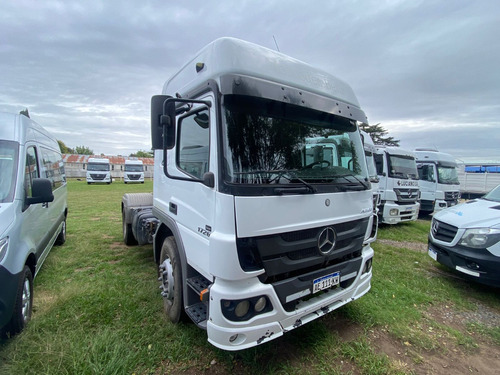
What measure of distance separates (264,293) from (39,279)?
3938 mm

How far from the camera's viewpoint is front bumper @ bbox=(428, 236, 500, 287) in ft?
11.8

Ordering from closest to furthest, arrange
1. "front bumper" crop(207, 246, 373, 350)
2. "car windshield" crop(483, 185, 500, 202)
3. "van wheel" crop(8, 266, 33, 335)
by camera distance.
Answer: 1. "front bumper" crop(207, 246, 373, 350)
2. "van wheel" crop(8, 266, 33, 335)
3. "car windshield" crop(483, 185, 500, 202)

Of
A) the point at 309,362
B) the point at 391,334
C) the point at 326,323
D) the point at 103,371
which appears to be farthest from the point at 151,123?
the point at 391,334

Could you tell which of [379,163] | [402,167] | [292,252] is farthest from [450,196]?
[292,252]

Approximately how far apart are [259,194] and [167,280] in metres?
1.78

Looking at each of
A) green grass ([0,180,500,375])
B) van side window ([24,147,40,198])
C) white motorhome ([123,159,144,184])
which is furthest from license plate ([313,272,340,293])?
white motorhome ([123,159,144,184])

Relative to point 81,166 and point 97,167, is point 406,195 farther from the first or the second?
point 81,166

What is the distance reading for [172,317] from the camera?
291cm

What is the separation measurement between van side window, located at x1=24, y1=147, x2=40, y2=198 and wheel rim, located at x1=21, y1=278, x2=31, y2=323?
3.42 feet

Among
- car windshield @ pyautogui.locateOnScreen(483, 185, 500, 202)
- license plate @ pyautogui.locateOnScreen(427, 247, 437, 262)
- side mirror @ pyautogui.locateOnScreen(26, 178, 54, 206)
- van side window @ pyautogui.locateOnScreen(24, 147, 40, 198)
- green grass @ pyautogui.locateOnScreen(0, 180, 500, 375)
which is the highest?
van side window @ pyautogui.locateOnScreen(24, 147, 40, 198)

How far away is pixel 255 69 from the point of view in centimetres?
214

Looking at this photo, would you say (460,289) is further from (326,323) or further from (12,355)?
(12,355)

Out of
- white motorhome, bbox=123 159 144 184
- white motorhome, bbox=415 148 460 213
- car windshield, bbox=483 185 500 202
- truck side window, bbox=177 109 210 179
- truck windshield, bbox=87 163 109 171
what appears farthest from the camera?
white motorhome, bbox=123 159 144 184

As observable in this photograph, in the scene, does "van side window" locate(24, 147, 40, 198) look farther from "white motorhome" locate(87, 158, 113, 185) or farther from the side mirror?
"white motorhome" locate(87, 158, 113, 185)
